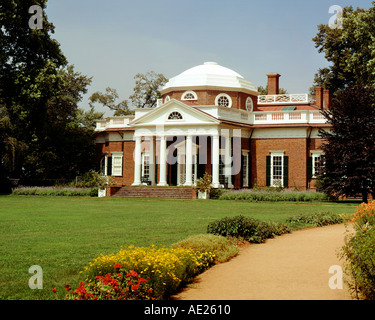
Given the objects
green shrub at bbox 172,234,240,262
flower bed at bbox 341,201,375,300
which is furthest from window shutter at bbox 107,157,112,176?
flower bed at bbox 341,201,375,300

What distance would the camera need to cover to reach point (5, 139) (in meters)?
37.3

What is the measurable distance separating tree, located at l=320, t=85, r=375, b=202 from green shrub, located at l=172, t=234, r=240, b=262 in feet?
62.7

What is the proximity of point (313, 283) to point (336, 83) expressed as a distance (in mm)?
47910

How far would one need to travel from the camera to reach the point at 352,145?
2900cm

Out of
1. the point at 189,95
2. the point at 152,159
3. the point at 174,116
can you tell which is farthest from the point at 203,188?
the point at 189,95

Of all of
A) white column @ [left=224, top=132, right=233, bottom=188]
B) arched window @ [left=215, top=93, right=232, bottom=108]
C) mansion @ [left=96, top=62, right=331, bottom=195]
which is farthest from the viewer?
arched window @ [left=215, top=93, right=232, bottom=108]

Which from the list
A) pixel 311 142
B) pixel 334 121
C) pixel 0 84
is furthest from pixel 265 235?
pixel 0 84

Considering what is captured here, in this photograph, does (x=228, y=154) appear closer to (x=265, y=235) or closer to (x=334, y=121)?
(x=334, y=121)

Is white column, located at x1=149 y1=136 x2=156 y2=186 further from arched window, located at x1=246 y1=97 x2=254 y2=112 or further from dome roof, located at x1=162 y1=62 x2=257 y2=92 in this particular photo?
arched window, located at x1=246 y1=97 x2=254 y2=112

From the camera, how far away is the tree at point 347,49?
37906mm

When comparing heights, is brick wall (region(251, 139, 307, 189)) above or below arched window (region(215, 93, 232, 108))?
below

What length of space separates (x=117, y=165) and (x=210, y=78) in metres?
11.0

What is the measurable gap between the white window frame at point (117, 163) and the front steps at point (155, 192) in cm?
733

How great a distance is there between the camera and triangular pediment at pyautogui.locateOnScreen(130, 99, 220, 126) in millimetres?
38000
